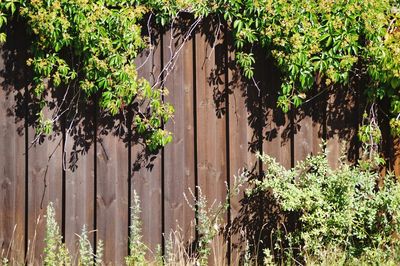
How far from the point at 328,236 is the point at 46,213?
2.32 m

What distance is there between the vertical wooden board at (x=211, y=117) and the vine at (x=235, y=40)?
0.66ft

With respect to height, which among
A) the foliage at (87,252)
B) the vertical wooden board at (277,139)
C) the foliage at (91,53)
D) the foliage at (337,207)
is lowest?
the foliage at (87,252)

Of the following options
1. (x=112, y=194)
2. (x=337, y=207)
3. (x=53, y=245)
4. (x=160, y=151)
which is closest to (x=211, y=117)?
(x=160, y=151)

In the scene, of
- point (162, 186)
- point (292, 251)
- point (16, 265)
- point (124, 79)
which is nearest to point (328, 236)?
point (292, 251)

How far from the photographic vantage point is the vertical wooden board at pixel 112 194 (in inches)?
210

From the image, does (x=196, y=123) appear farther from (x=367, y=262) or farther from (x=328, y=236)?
(x=367, y=262)

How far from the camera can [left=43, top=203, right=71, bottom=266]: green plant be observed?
4.84m

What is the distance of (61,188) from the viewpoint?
208 inches

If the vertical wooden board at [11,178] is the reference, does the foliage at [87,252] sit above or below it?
below

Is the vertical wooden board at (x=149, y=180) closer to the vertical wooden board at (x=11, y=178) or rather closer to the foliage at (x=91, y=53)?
the foliage at (x=91, y=53)

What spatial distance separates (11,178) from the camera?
521cm

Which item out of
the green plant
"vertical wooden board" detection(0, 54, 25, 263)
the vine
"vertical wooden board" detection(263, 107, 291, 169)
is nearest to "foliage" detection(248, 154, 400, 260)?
"vertical wooden board" detection(263, 107, 291, 169)

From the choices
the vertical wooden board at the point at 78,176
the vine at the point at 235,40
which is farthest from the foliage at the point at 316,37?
the vertical wooden board at the point at 78,176

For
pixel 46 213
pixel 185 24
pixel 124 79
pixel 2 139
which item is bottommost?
pixel 46 213
